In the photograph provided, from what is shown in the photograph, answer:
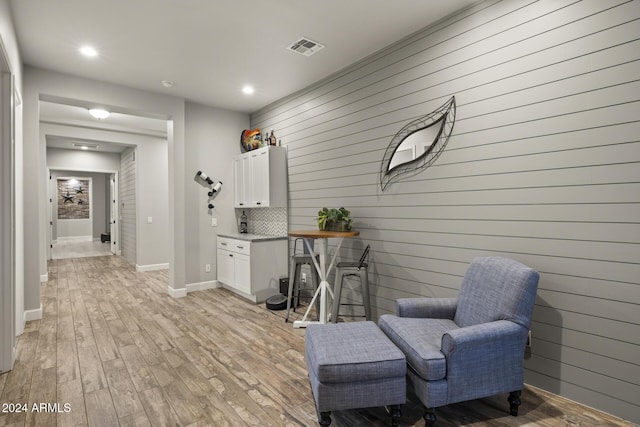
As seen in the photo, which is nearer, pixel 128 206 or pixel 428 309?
pixel 428 309

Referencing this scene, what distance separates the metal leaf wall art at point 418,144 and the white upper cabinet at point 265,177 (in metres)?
1.81

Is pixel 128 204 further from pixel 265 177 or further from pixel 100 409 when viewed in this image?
pixel 100 409

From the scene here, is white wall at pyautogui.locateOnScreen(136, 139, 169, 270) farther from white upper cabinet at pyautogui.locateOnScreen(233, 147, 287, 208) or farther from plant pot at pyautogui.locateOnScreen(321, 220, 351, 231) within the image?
plant pot at pyautogui.locateOnScreen(321, 220, 351, 231)

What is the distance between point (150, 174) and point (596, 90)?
7464 mm

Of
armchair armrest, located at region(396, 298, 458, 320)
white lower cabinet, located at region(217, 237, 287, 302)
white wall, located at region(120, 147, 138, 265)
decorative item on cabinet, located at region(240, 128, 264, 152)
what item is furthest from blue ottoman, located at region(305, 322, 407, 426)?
white wall, located at region(120, 147, 138, 265)

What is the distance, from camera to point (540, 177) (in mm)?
2350

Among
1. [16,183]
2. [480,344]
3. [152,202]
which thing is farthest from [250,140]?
[480,344]

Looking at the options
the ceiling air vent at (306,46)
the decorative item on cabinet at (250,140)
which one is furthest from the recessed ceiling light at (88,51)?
the decorative item on cabinet at (250,140)

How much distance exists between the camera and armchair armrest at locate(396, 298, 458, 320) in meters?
2.54

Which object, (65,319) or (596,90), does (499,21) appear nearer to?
(596,90)

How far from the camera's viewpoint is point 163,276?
21.3 ft

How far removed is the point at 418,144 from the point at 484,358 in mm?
1895

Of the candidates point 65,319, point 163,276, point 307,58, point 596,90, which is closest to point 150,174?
point 163,276

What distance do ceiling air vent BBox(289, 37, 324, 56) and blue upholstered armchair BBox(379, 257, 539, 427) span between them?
2.62 metres
